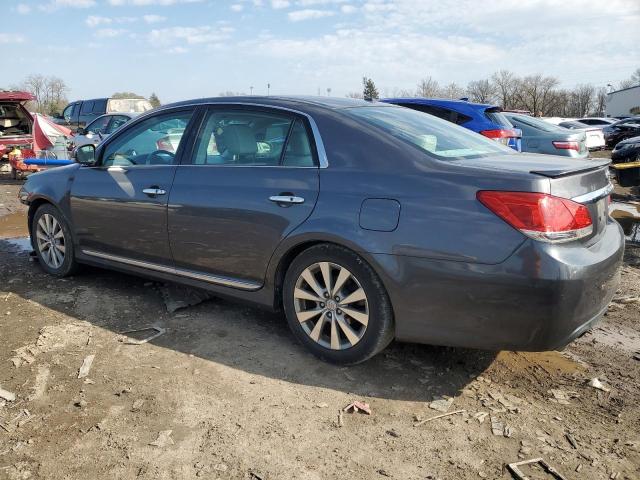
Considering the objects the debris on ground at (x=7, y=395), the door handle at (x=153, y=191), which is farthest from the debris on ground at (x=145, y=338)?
the door handle at (x=153, y=191)

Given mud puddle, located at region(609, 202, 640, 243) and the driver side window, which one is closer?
the driver side window

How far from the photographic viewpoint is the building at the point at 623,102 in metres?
69.8

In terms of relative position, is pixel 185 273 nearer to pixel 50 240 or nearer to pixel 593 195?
pixel 50 240

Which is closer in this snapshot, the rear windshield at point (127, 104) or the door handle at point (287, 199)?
the door handle at point (287, 199)

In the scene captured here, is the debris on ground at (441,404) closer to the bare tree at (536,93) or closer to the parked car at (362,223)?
the parked car at (362,223)

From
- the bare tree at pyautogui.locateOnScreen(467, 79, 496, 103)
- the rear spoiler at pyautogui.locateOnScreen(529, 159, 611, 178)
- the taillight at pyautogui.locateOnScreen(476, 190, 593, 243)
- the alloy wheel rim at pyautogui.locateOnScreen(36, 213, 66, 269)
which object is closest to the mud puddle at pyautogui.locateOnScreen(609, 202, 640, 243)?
the rear spoiler at pyautogui.locateOnScreen(529, 159, 611, 178)

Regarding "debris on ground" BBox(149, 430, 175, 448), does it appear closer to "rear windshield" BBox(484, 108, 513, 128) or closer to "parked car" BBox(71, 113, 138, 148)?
"rear windshield" BBox(484, 108, 513, 128)

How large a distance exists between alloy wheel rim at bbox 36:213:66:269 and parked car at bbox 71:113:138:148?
26.2 ft

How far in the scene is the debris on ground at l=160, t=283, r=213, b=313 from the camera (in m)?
4.47

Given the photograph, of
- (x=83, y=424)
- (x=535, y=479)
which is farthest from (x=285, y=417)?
(x=535, y=479)

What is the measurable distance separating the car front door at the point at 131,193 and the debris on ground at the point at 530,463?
2.79 metres

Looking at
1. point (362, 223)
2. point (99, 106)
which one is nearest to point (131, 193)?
point (362, 223)

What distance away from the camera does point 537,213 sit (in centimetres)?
274

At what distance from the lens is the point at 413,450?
2635mm
